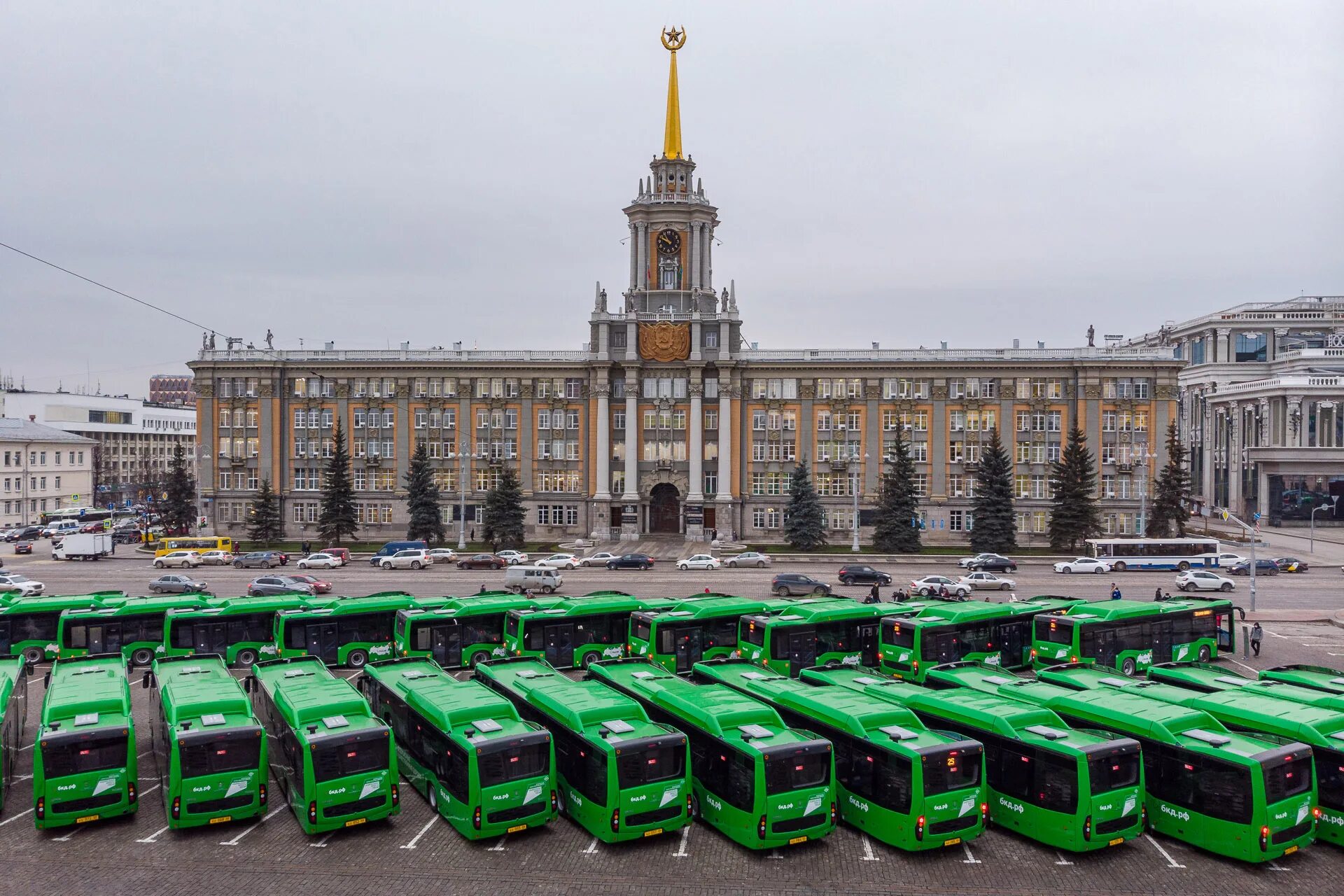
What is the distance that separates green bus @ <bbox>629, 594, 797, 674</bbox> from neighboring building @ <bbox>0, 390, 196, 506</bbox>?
10772cm

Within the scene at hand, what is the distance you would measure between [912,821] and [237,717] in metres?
12.3

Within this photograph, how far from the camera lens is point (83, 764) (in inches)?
691

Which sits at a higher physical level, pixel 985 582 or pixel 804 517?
pixel 804 517

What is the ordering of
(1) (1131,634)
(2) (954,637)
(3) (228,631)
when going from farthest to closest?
(3) (228,631)
(1) (1131,634)
(2) (954,637)

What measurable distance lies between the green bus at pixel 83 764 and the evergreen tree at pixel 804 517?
54668 millimetres

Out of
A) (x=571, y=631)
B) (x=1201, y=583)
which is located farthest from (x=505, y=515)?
(x=1201, y=583)

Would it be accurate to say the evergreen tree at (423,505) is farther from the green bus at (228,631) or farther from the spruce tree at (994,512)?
the green bus at (228,631)

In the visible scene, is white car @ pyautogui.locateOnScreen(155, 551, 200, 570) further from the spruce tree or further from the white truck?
the spruce tree

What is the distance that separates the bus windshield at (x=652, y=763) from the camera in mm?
16953

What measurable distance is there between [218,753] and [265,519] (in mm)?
59289

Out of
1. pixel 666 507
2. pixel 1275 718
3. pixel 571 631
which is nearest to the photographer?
pixel 1275 718

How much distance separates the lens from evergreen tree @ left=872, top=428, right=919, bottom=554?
2675 inches

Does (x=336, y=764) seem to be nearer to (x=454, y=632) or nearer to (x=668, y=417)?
(x=454, y=632)

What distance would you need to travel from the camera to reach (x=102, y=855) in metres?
16.9
